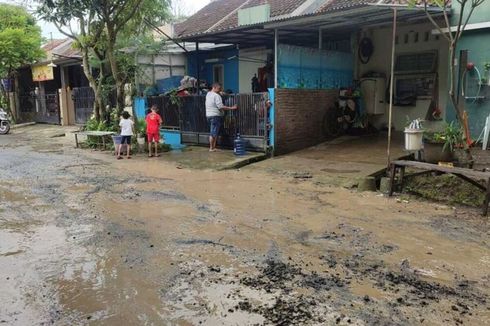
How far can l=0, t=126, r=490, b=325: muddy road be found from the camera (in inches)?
144

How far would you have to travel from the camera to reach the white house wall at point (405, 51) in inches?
473

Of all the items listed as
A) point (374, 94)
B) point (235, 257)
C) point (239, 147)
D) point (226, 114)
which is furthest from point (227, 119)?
point (235, 257)

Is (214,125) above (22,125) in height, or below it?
above

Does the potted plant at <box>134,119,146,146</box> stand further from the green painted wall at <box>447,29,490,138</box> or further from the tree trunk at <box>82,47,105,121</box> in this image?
the green painted wall at <box>447,29,490,138</box>

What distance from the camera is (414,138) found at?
809cm

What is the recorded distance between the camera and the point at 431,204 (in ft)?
23.2

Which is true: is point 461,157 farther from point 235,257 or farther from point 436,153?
point 235,257

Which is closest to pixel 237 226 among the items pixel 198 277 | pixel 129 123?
pixel 198 277

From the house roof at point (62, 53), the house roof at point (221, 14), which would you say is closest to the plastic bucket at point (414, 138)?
the house roof at point (221, 14)

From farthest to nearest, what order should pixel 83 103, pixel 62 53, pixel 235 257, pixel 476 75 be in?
pixel 62 53 → pixel 83 103 → pixel 476 75 → pixel 235 257

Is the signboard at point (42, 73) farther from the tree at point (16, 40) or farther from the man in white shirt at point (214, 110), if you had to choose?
the man in white shirt at point (214, 110)

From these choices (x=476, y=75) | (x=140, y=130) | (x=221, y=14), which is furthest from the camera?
(x=221, y=14)

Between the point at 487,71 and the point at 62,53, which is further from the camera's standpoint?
the point at 62,53

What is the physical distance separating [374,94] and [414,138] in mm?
5346
